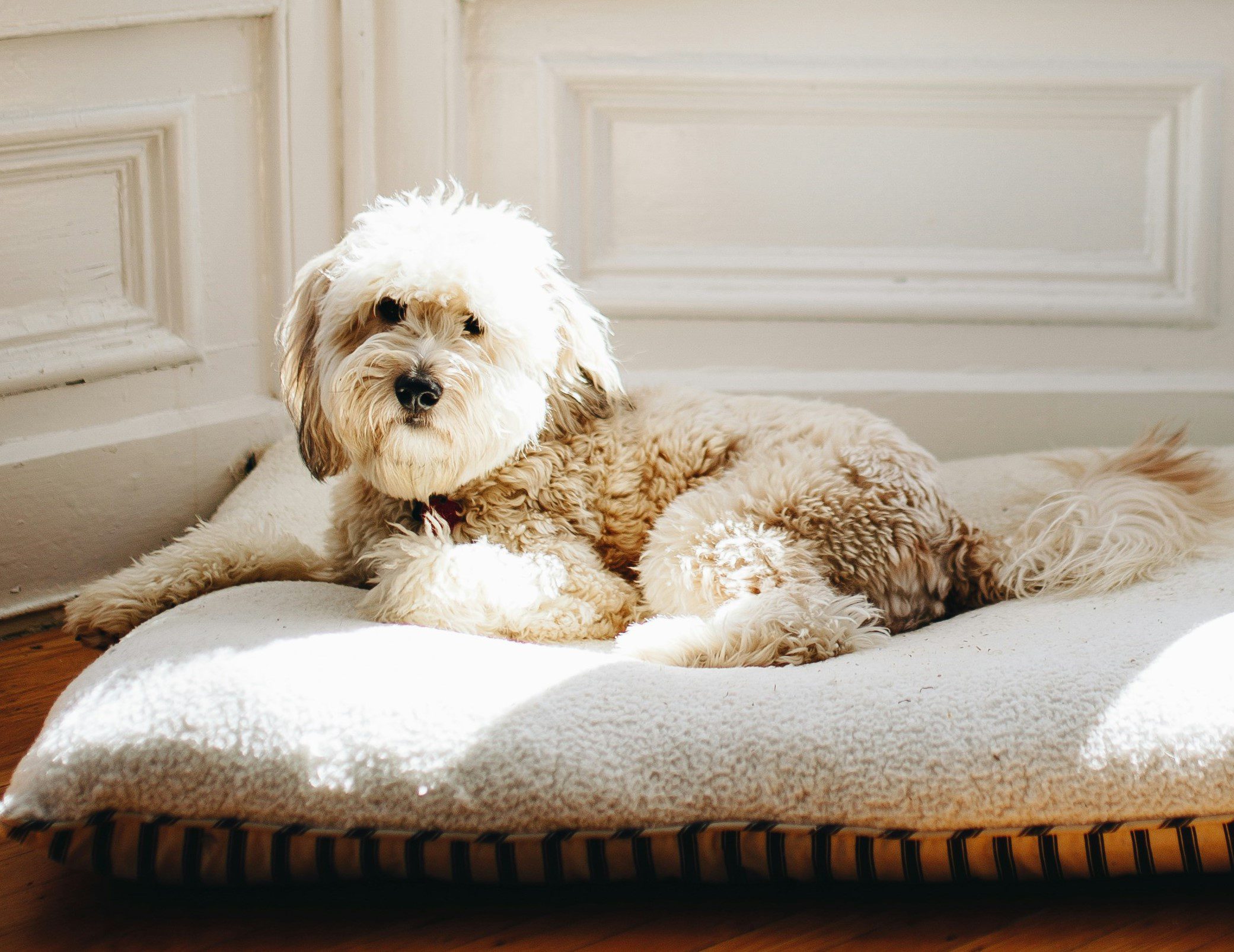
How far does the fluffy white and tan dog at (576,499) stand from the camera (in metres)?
1.79

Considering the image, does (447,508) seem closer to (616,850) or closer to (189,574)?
(189,574)

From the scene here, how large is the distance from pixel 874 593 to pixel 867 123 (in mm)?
1573

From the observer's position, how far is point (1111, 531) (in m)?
1.96

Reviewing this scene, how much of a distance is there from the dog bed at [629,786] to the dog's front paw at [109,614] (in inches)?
20.7

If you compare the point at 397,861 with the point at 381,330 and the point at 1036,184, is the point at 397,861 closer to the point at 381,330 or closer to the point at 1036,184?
the point at 381,330

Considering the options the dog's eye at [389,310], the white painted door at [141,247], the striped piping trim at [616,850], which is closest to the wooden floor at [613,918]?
the striped piping trim at [616,850]

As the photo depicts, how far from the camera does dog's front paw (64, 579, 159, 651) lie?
1963 millimetres

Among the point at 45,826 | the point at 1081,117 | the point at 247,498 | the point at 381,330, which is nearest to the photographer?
the point at 45,826

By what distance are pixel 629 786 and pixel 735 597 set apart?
0.52m

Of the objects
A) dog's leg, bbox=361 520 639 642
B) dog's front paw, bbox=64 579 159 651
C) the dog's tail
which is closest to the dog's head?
dog's leg, bbox=361 520 639 642

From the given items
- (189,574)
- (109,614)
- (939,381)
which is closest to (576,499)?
(189,574)

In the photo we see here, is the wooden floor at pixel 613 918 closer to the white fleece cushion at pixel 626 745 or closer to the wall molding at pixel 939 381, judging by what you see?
the white fleece cushion at pixel 626 745

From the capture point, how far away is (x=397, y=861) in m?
1.37

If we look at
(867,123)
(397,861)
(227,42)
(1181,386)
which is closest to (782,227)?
(867,123)
